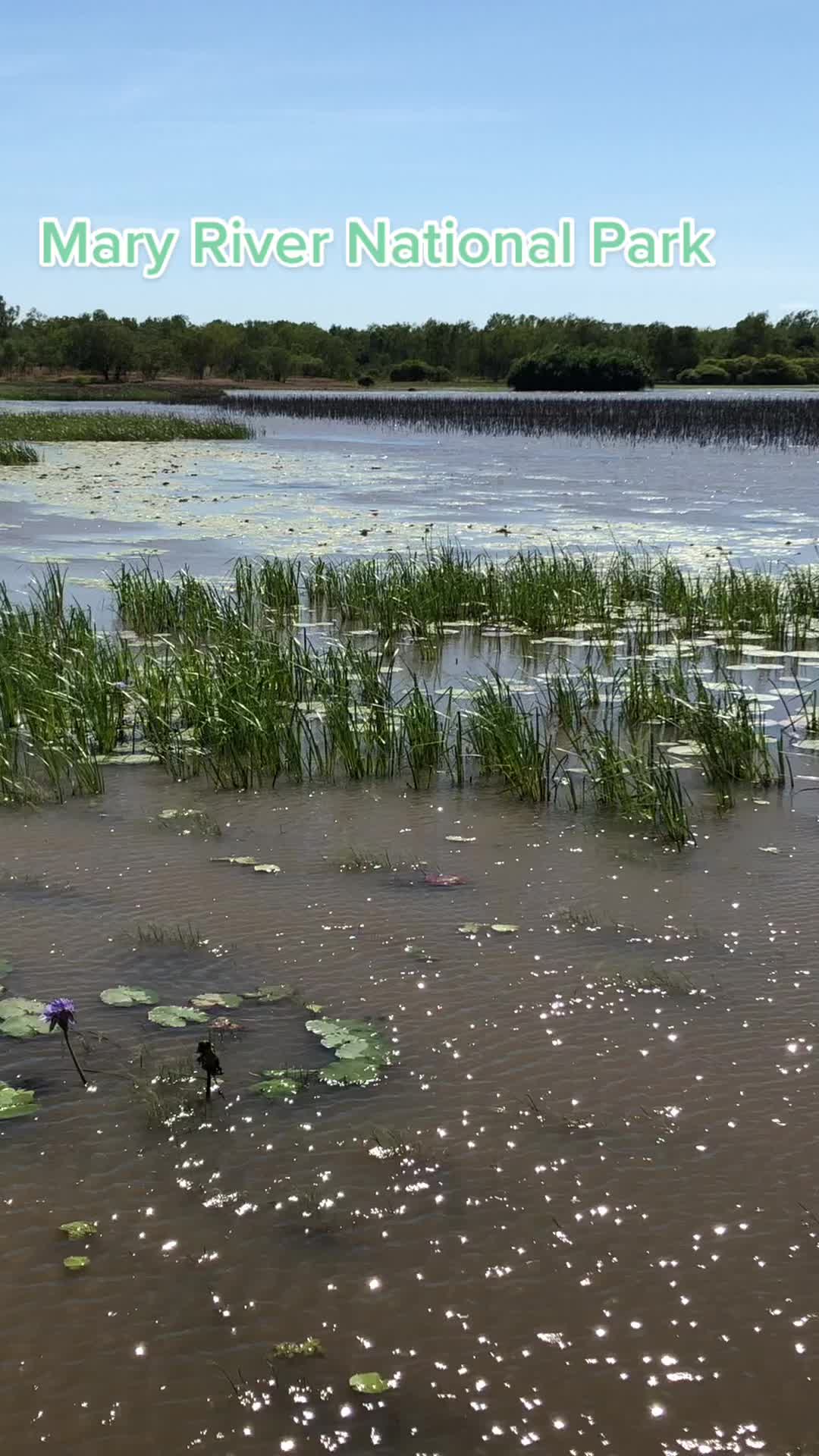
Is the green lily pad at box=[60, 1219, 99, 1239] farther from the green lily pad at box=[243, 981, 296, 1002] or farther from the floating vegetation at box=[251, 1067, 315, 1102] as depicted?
the green lily pad at box=[243, 981, 296, 1002]

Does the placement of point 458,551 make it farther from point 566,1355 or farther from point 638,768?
point 566,1355

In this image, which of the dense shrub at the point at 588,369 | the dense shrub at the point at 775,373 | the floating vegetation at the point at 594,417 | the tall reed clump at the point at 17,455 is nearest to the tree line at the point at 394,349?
the dense shrub at the point at 775,373

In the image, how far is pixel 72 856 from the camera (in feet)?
18.4

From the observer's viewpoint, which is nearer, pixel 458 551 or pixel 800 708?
pixel 800 708

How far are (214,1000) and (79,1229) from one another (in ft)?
3.97

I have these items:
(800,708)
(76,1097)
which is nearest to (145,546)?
(800,708)

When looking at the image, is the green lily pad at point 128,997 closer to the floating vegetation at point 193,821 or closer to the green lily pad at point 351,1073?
the green lily pad at point 351,1073

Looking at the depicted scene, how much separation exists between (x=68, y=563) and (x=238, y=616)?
5630 mm

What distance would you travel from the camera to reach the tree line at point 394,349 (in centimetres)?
12388

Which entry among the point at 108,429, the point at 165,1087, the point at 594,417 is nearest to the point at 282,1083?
the point at 165,1087

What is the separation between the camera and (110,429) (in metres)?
40.2

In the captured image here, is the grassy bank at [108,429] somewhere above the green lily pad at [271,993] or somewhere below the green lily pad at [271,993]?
above

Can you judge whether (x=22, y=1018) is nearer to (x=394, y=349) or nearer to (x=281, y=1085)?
(x=281, y=1085)

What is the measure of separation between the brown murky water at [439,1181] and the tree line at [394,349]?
120m
